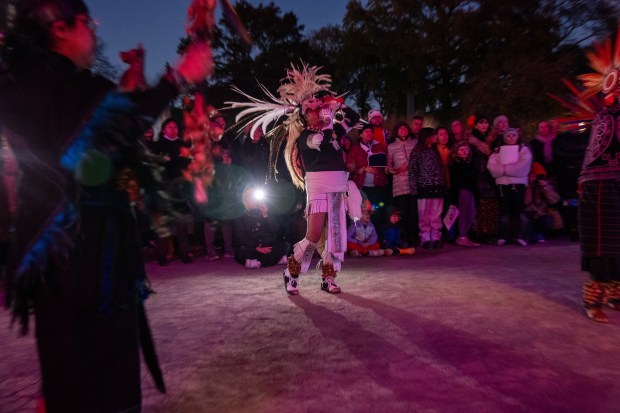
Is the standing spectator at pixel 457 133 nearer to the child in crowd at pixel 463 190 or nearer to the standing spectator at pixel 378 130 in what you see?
the child in crowd at pixel 463 190

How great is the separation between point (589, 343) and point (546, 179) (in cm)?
617

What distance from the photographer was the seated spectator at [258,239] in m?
7.23

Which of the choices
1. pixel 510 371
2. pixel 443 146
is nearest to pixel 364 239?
pixel 443 146

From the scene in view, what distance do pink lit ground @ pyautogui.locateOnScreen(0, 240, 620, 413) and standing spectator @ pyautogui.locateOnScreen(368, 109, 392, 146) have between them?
12.1 ft

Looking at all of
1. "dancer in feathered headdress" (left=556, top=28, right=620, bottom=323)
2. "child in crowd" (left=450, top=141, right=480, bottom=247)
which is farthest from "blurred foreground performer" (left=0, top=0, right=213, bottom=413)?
"child in crowd" (left=450, top=141, right=480, bottom=247)

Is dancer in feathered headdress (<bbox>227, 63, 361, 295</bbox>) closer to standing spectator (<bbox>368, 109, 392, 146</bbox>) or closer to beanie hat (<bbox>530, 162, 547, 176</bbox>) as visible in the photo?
standing spectator (<bbox>368, 109, 392, 146</bbox>)

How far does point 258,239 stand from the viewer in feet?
24.1

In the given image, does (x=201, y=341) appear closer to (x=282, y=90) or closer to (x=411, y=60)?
(x=282, y=90)

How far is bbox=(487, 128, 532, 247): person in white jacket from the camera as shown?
27.7 ft

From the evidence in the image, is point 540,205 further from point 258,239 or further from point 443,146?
point 258,239

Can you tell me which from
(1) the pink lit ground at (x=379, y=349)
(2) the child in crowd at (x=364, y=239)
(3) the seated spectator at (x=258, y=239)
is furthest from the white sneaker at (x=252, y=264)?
(2) the child in crowd at (x=364, y=239)

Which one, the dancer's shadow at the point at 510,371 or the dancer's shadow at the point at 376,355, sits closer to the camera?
the dancer's shadow at the point at 510,371

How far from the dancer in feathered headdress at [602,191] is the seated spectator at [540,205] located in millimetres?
4860

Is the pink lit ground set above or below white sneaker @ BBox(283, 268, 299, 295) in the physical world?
below
